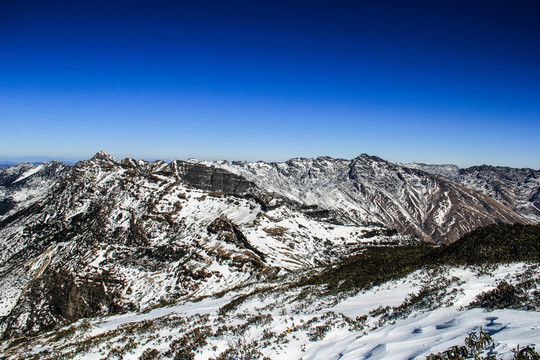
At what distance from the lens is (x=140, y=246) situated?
9331cm

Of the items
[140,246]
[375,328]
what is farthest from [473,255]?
[140,246]

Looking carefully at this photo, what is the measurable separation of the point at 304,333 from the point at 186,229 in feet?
287

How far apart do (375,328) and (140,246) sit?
308 ft

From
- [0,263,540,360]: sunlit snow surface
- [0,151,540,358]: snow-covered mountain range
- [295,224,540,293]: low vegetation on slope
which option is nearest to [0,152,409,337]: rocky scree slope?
[0,151,540,358]: snow-covered mountain range

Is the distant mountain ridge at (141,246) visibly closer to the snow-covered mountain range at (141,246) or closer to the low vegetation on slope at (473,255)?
the snow-covered mountain range at (141,246)

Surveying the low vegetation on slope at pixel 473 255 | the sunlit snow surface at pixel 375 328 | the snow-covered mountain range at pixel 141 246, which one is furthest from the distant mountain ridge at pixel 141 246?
the sunlit snow surface at pixel 375 328

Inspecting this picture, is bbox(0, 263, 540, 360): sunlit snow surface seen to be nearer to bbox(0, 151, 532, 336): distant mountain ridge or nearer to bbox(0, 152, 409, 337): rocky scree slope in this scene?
bbox(0, 151, 532, 336): distant mountain ridge

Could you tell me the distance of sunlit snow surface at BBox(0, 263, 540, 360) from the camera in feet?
30.0

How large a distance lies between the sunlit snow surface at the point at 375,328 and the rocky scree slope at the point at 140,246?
4658 cm

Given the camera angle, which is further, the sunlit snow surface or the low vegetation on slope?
the low vegetation on slope

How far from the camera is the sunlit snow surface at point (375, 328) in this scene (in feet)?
30.0

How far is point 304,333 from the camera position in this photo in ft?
47.4

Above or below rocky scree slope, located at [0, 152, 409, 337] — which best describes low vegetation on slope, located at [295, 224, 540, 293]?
above

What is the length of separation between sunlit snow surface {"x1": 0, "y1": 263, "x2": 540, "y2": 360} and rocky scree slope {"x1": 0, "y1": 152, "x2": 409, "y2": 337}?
46579 mm
